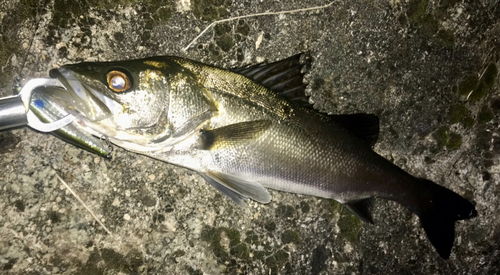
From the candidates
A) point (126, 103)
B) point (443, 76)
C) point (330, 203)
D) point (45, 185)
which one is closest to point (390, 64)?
point (443, 76)

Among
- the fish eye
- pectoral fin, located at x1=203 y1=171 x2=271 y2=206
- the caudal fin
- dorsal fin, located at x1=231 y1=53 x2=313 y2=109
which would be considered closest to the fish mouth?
the fish eye

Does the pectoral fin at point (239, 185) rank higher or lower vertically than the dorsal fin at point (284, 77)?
lower

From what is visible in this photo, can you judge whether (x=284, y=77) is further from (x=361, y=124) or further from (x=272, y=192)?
(x=272, y=192)

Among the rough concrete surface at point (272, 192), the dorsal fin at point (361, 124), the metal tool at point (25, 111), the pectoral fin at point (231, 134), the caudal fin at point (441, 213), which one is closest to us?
the metal tool at point (25, 111)

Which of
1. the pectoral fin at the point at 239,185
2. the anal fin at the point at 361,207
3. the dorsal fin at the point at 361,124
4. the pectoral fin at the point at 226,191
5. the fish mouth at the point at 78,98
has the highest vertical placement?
the dorsal fin at the point at 361,124

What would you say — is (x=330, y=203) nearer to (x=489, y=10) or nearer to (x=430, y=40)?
(x=430, y=40)

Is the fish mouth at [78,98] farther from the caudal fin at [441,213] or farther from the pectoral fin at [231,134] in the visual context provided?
the caudal fin at [441,213]

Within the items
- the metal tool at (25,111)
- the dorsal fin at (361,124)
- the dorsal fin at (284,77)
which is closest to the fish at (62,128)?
the metal tool at (25,111)

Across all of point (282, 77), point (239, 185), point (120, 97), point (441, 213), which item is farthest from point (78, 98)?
point (441, 213)

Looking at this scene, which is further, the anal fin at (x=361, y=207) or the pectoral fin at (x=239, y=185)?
the anal fin at (x=361, y=207)
